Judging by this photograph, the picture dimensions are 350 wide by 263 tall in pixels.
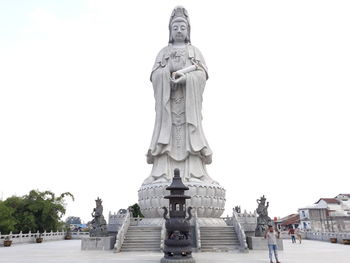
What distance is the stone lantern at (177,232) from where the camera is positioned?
9289mm

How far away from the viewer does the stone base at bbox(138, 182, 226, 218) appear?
672 inches

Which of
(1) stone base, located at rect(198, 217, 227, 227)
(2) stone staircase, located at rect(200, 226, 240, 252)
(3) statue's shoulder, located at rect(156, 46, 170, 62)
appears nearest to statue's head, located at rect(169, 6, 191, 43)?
(3) statue's shoulder, located at rect(156, 46, 170, 62)

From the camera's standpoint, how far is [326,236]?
71.4 feet

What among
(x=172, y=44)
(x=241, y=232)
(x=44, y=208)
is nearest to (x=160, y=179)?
(x=241, y=232)

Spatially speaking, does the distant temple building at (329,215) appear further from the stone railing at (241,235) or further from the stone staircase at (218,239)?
the stone staircase at (218,239)

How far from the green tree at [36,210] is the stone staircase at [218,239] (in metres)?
16.3

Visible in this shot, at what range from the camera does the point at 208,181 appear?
59.7 feet

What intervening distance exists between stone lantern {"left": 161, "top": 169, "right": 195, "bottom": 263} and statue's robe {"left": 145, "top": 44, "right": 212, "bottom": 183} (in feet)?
25.5

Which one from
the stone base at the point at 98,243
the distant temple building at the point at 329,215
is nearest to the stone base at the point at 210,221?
the stone base at the point at 98,243

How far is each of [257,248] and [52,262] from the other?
8.01m

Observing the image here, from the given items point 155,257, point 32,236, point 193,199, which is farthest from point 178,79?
point 32,236

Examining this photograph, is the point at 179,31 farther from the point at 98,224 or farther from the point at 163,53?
the point at 98,224

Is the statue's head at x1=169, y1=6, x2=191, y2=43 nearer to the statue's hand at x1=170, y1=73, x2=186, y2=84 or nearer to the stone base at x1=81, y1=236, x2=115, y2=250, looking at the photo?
the statue's hand at x1=170, y1=73, x2=186, y2=84

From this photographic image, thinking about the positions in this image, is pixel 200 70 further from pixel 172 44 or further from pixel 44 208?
pixel 44 208
